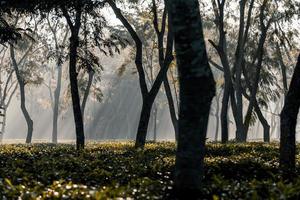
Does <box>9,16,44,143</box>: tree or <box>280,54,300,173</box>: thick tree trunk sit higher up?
<box>9,16,44,143</box>: tree

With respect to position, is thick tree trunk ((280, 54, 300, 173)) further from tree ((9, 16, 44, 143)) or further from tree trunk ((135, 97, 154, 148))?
tree ((9, 16, 44, 143))

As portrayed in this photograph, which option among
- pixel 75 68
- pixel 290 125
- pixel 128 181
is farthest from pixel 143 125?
pixel 128 181

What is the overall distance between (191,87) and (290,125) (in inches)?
164

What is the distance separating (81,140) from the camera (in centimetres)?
1941

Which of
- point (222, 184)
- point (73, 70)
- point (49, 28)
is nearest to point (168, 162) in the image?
point (222, 184)

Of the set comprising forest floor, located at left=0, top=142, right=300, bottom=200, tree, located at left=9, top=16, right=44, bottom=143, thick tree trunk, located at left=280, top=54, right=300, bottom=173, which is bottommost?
forest floor, located at left=0, top=142, right=300, bottom=200

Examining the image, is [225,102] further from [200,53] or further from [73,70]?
[200,53]

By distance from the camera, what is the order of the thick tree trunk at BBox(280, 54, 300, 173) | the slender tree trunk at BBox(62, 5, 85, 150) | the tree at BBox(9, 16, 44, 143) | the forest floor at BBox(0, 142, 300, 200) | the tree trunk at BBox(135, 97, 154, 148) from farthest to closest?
the tree at BBox(9, 16, 44, 143)
the tree trunk at BBox(135, 97, 154, 148)
the slender tree trunk at BBox(62, 5, 85, 150)
the thick tree trunk at BBox(280, 54, 300, 173)
the forest floor at BBox(0, 142, 300, 200)

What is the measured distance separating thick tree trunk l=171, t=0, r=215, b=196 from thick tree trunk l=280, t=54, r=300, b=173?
379 cm

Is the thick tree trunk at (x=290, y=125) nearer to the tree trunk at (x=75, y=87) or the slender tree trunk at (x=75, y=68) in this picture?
the slender tree trunk at (x=75, y=68)

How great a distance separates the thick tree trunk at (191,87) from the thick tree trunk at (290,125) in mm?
3795

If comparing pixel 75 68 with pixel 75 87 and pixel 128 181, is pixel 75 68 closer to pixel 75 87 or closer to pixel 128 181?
→ pixel 75 87

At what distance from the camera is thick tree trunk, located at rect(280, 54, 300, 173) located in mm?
11000

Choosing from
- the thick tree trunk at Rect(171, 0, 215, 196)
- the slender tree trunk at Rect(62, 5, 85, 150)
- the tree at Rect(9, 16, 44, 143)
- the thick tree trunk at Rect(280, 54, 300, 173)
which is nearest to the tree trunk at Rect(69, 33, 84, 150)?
the slender tree trunk at Rect(62, 5, 85, 150)
